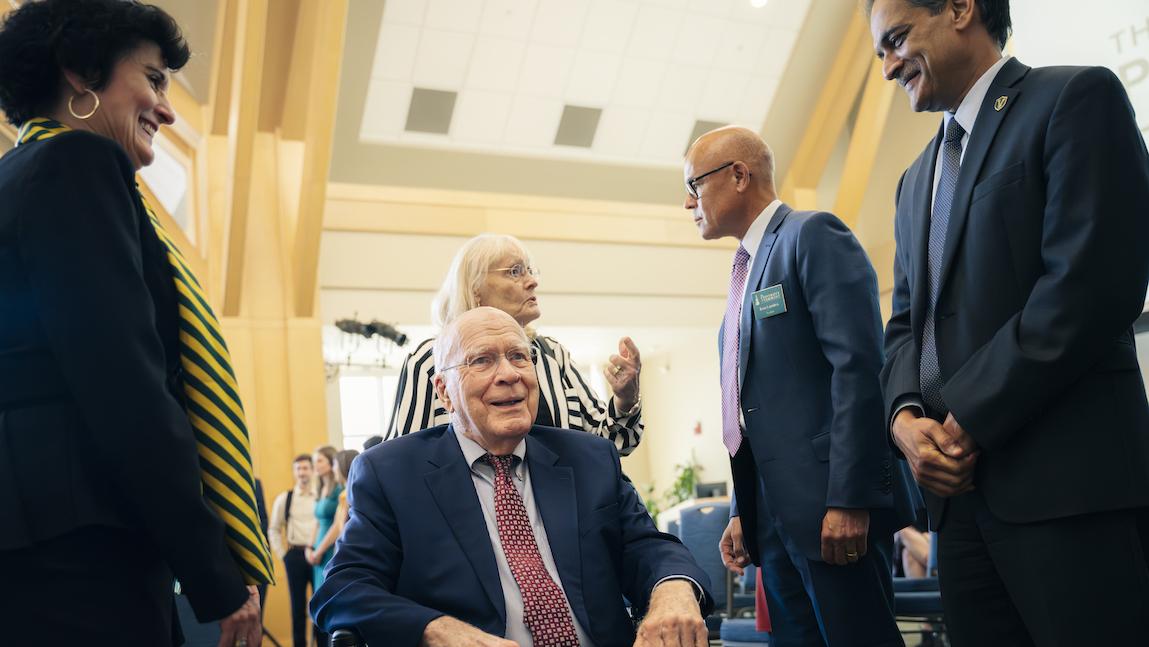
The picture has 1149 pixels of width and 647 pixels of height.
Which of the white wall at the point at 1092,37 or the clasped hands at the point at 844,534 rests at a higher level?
the white wall at the point at 1092,37

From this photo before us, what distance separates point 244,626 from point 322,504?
562 cm

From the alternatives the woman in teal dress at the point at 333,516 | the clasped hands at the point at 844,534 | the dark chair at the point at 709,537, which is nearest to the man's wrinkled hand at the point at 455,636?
the clasped hands at the point at 844,534

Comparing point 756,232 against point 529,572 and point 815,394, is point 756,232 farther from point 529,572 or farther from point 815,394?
point 529,572

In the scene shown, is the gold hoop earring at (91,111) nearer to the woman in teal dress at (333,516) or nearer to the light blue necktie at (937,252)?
the light blue necktie at (937,252)

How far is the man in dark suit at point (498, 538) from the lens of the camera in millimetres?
1851

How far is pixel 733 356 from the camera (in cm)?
249

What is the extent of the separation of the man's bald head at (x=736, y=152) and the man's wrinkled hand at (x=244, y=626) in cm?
176

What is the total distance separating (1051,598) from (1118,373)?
1.31ft

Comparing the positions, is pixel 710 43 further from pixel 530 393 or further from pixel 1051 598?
pixel 1051 598

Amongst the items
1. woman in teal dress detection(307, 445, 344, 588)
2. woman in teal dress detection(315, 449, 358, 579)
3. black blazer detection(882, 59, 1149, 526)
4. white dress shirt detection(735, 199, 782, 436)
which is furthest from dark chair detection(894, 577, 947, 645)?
woman in teal dress detection(307, 445, 344, 588)

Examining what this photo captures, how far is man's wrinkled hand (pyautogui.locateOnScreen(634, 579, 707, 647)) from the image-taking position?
1.78 m

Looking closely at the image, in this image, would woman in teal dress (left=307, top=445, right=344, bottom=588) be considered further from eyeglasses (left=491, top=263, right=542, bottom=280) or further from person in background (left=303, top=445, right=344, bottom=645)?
eyeglasses (left=491, top=263, right=542, bottom=280)

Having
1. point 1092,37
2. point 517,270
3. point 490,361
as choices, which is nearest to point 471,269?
point 517,270

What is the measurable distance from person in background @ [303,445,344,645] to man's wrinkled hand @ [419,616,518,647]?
17.1 ft
